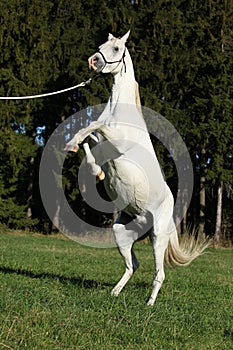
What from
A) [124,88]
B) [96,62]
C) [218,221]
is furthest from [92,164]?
[218,221]

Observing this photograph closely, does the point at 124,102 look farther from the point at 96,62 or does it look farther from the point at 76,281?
the point at 76,281

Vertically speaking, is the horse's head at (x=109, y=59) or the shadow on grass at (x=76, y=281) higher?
the horse's head at (x=109, y=59)

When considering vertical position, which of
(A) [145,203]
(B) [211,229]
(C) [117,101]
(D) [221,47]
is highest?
(D) [221,47]

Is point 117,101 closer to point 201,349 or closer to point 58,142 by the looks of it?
point 201,349

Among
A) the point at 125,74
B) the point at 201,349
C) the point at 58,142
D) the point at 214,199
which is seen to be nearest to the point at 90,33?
the point at 58,142

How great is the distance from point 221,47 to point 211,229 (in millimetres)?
9595

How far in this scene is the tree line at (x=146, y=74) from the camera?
24.4m

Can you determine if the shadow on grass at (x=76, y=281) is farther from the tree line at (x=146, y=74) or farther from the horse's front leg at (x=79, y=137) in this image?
the tree line at (x=146, y=74)

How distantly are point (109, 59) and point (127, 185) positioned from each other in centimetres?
153

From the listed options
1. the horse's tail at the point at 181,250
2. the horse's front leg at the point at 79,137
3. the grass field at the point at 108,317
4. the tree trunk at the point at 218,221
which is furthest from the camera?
the tree trunk at the point at 218,221

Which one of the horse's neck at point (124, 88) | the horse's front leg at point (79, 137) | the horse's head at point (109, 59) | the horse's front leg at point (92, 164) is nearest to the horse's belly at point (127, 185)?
the horse's front leg at point (92, 164)

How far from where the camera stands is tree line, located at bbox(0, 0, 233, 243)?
24.4 meters

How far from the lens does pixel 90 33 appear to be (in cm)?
2623

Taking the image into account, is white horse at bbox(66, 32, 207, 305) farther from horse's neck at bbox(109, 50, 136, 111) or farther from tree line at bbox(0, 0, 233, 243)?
tree line at bbox(0, 0, 233, 243)
